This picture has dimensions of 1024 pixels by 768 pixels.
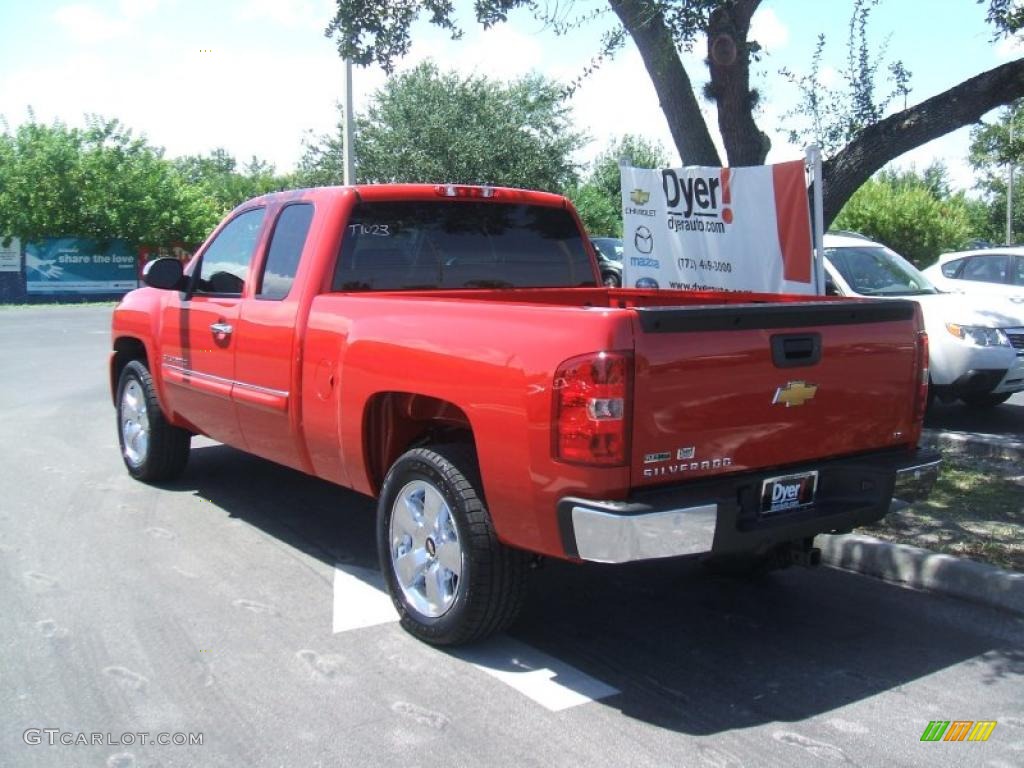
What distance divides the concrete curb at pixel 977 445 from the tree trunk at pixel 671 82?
2.83m

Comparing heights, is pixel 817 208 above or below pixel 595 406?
above

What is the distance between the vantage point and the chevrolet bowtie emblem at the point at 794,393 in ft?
12.8

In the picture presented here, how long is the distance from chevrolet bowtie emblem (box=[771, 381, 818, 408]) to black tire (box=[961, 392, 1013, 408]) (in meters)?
6.22

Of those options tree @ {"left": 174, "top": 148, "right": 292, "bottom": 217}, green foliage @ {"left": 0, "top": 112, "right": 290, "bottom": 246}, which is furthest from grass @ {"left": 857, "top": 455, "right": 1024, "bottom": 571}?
tree @ {"left": 174, "top": 148, "right": 292, "bottom": 217}

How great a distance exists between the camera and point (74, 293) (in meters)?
33.0

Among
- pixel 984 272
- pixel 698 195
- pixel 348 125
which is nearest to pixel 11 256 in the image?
pixel 348 125

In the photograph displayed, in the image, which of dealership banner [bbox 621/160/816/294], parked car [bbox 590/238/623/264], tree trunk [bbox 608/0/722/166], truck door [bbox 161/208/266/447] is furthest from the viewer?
parked car [bbox 590/238/623/264]

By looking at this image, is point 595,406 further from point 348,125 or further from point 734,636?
point 348,125

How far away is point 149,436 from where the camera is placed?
6.97 metres

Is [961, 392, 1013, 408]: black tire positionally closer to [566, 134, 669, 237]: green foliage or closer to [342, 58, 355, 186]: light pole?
[342, 58, 355, 186]: light pole

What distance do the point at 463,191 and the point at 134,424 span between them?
10.6 feet

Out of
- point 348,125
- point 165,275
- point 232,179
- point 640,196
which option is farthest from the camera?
point 232,179

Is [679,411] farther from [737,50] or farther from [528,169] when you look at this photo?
[528,169]

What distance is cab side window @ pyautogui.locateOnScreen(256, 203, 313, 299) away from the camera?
17.6 feet
